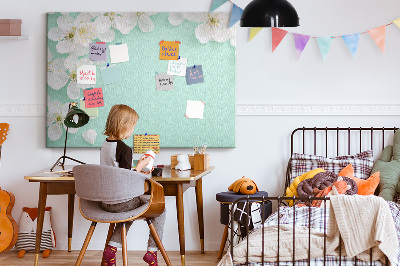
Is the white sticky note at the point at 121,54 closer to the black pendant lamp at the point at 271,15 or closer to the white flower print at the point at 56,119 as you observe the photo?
the white flower print at the point at 56,119

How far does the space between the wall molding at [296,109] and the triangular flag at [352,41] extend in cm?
40

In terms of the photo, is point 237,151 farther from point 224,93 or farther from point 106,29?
point 106,29

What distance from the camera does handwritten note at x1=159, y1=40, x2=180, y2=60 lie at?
412 centimetres

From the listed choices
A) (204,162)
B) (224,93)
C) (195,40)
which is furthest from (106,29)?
(204,162)

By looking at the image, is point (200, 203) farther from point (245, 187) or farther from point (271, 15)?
point (271, 15)

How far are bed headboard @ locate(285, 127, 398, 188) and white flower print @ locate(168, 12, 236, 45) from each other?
869mm

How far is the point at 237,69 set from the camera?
4.14 m

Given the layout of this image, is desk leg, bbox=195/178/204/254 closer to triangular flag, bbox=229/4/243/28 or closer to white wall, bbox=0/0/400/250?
white wall, bbox=0/0/400/250

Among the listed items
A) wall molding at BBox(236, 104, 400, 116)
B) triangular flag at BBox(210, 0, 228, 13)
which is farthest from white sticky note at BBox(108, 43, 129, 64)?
wall molding at BBox(236, 104, 400, 116)

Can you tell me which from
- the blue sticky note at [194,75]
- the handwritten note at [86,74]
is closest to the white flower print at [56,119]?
the handwritten note at [86,74]

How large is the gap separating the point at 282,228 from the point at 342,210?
0.35 m

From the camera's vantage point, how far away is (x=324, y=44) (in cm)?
406

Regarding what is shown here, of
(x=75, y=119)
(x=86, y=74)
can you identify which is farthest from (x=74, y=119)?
(x=86, y=74)

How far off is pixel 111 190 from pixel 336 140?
1902 mm
